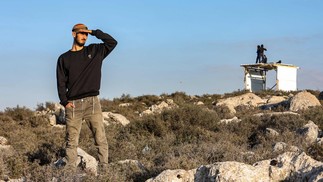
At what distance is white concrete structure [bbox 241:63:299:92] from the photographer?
116 ft

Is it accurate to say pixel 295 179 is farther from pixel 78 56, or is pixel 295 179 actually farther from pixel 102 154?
pixel 78 56

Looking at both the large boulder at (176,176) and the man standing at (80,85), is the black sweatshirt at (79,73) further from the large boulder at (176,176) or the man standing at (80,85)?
the large boulder at (176,176)

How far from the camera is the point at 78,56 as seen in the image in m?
7.41

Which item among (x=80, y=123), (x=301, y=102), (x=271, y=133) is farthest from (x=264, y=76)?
(x=80, y=123)

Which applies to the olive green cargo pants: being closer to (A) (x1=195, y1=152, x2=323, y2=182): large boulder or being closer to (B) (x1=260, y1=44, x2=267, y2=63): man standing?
(A) (x1=195, y1=152, x2=323, y2=182): large boulder

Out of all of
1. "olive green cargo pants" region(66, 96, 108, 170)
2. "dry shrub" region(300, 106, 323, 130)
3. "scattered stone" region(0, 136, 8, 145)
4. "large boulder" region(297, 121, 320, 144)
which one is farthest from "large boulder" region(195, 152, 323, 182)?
"scattered stone" region(0, 136, 8, 145)

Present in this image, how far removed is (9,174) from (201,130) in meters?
6.00

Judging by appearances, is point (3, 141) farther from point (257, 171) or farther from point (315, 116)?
point (257, 171)

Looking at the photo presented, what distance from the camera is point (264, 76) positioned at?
36.7 m

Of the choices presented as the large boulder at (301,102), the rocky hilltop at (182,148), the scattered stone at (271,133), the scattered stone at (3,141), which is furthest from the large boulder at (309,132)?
the large boulder at (301,102)

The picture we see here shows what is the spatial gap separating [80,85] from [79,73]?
0.18 meters

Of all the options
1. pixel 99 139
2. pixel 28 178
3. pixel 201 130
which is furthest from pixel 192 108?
pixel 28 178

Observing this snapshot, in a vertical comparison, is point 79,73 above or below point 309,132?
above

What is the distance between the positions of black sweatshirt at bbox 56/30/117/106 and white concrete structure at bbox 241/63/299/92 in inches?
1117
